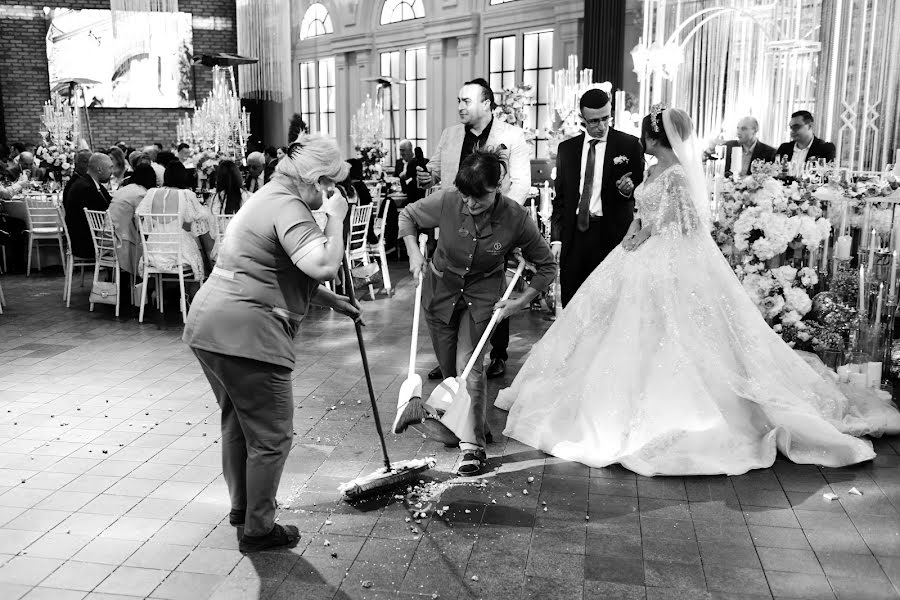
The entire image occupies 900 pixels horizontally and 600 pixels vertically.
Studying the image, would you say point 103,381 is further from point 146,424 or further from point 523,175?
point 523,175

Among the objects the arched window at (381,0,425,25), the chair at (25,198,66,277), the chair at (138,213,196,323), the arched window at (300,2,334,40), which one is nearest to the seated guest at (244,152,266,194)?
the chair at (138,213,196,323)

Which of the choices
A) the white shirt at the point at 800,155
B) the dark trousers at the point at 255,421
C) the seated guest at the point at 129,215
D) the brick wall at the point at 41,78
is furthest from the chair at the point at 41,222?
the white shirt at the point at 800,155

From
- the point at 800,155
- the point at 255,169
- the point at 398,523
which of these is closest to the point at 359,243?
the point at 255,169

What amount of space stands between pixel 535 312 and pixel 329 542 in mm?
4644

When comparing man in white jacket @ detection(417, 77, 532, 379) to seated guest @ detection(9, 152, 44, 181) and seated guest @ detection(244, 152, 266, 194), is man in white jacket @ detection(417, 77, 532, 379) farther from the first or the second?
seated guest @ detection(9, 152, 44, 181)

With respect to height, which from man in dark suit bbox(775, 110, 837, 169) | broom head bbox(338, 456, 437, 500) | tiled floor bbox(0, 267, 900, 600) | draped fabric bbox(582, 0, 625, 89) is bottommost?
tiled floor bbox(0, 267, 900, 600)

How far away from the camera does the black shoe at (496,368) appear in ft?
18.0

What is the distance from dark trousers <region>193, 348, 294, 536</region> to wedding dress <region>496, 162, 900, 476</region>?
5.13 ft

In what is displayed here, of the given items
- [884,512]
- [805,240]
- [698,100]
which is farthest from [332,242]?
[698,100]

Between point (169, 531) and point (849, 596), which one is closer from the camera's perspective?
point (849, 596)

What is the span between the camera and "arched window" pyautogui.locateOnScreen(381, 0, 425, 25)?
14.5m

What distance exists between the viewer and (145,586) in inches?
111

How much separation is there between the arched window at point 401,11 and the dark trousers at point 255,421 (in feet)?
41.0

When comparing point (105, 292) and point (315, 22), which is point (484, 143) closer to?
point (105, 292)
